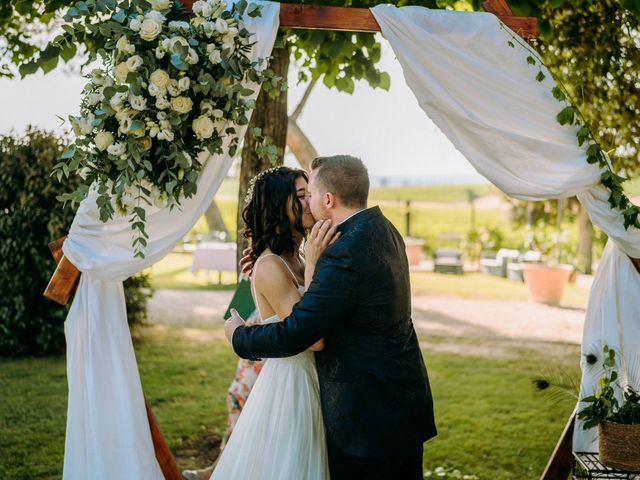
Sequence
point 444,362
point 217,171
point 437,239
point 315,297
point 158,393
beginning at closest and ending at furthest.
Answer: point 315,297 < point 217,171 < point 158,393 < point 444,362 < point 437,239

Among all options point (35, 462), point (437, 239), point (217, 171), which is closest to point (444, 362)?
point (35, 462)

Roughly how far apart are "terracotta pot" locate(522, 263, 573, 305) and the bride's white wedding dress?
982 centimetres

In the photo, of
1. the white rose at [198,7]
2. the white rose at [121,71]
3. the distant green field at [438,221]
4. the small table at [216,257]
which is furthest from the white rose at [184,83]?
the distant green field at [438,221]

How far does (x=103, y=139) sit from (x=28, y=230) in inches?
205

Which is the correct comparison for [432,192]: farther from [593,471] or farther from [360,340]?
[360,340]

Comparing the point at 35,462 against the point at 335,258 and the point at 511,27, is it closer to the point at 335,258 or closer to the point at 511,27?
the point at 335,258

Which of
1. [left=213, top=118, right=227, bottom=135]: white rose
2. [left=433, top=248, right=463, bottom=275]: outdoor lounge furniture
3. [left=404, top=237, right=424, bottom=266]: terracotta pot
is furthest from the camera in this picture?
[left=404, top=237, right=424, bottom=266]: terracotta pot

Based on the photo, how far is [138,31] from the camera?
3219mm

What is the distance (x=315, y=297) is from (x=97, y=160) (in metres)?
1.25

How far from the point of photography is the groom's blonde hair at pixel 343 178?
9.58ft

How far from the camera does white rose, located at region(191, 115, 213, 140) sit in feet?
10.8

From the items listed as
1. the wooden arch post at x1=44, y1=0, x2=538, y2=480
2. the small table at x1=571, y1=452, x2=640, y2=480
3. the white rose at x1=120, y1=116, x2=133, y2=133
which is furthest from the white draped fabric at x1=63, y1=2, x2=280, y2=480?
the small table at x1=571, y1=452, x2=640, y2=480

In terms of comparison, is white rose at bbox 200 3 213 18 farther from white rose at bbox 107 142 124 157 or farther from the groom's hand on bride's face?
the groom's hand on bride's face

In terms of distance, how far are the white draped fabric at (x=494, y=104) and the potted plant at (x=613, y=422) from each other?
0.71m
